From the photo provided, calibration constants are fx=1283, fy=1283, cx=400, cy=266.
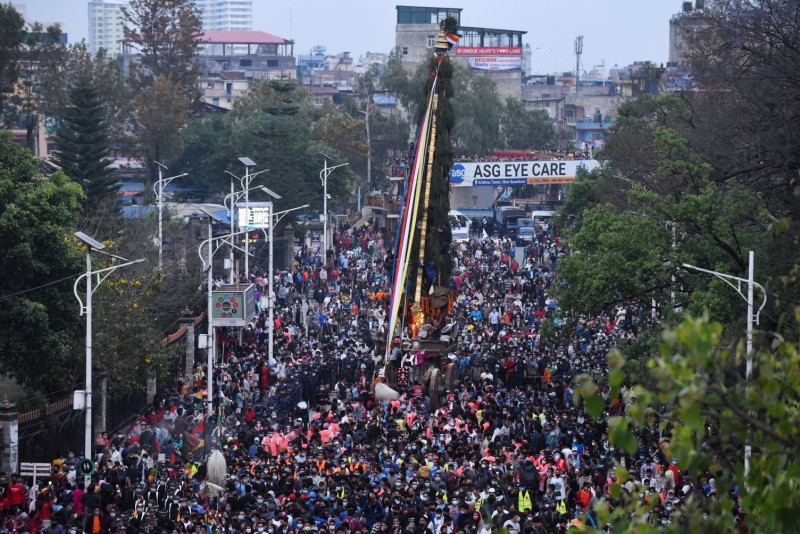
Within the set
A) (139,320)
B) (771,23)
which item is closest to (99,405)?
(139,320)

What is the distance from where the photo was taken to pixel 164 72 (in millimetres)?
83000

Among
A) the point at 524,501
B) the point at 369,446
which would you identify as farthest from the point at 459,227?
the point at 524,501

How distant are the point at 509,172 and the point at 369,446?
48712 millimetres

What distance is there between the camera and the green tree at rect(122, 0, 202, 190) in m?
73.3

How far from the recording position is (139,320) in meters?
30.8

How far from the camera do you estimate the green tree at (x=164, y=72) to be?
7331cm

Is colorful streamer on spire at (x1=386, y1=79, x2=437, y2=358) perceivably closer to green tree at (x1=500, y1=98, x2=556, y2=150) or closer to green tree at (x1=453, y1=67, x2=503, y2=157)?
green tree at (x1=453, y1=67, x2=503, y2=157)

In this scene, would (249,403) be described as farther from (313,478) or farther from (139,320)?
(313,478)

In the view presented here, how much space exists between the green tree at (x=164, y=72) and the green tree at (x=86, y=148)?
1545 cm

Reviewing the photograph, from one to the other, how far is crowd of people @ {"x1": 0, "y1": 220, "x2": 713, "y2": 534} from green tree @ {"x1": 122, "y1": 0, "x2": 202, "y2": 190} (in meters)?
35.6

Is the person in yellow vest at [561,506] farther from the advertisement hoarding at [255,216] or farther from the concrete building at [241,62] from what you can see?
the concrete building at [241,62]

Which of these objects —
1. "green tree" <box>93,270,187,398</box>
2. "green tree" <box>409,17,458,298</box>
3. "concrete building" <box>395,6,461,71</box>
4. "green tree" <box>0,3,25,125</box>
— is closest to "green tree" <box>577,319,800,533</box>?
"green tree" <box>93,270,187,398</box>

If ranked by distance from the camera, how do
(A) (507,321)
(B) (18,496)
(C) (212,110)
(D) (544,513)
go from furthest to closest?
(C) (212,110), (A) (507,321), (B) (18,496), (D) (544,513)

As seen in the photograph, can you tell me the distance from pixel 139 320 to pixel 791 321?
15.2 metres
